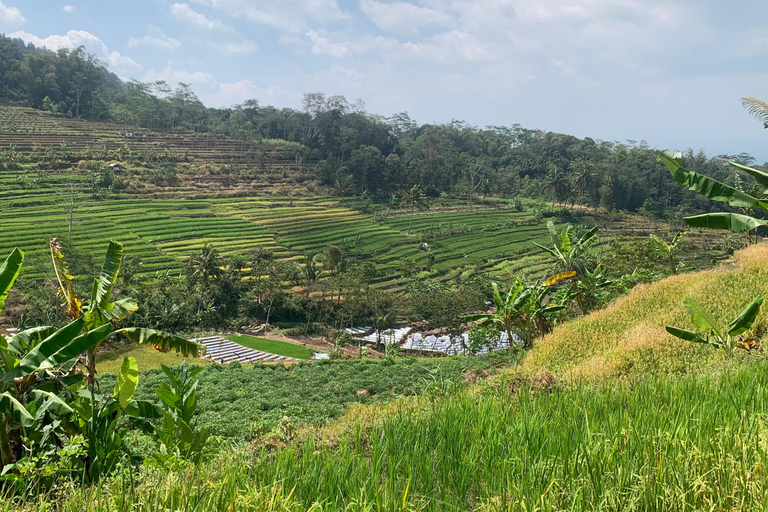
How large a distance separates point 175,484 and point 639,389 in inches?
133

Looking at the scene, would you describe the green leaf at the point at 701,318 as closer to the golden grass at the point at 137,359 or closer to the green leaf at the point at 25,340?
the green leaf at the point at 25,340

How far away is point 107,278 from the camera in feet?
18.4

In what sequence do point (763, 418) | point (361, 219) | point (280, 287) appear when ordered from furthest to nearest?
point (361, 219), point (280, 287), point (763, 418)

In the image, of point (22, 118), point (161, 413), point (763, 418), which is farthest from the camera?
point (22, 118)

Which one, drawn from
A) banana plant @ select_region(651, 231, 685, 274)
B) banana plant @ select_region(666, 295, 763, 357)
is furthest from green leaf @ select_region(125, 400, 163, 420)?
banana plant @ select_region(651, 231, 685, 274)

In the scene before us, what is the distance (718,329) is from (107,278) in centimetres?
728

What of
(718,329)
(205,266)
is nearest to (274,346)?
(205,266)

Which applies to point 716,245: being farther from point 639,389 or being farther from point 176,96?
point 176,96

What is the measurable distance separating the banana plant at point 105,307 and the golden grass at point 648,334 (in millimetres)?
4908

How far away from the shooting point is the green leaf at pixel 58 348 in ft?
12.9

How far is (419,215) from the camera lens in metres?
58.5

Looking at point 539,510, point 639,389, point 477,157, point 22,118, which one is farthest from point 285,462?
point 477,157

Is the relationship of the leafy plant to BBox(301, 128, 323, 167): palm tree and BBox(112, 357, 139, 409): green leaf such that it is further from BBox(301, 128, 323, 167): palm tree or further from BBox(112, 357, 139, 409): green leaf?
BBox(301, 128, 323, 167): palm tree

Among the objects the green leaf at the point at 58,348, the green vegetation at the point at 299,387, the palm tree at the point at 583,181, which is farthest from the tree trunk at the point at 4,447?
the palm tree at the point at 583,181
